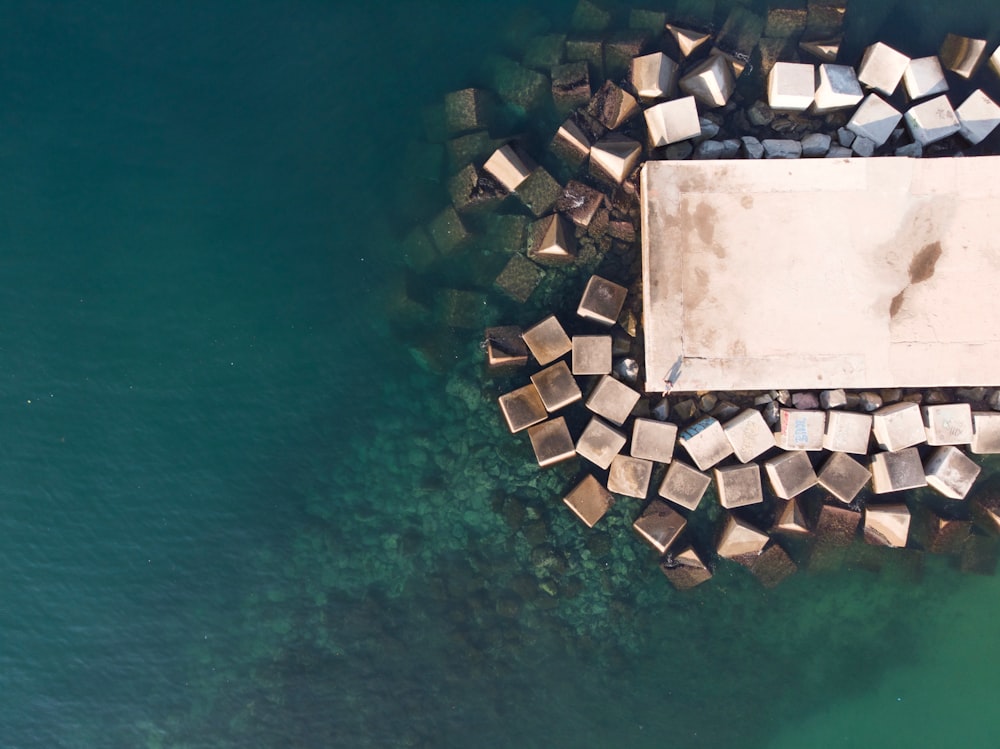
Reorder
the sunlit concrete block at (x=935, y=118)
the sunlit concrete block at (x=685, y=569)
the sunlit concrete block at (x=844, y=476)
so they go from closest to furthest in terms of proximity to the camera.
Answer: the sunlit concrete block at (x=935, y=118), the sunlit concrete block at (x=844, y=476), the sunlit concrete block at (x=685, y=569)

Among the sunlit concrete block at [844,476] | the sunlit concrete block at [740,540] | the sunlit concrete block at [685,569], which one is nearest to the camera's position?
the sunlit concrete block at [844,476]

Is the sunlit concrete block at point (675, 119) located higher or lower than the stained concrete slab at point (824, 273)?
higher

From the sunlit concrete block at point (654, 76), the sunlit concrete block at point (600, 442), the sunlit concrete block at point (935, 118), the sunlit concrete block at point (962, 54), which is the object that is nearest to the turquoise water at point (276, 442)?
the sunlit concrete block at point (962, 54)

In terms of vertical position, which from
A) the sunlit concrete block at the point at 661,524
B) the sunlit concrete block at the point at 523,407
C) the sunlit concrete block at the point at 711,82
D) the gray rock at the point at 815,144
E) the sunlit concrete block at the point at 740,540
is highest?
the sunlit concrete block at the point at 711,82

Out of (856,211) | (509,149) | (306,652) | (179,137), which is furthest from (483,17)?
(306,652)

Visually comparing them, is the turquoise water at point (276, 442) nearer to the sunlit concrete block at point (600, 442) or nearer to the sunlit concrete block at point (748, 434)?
the sunlit concrete block at point (600, 442)

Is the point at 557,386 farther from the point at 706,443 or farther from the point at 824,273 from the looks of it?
the point at 824,273

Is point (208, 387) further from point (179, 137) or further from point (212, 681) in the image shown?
point (212, 681)
